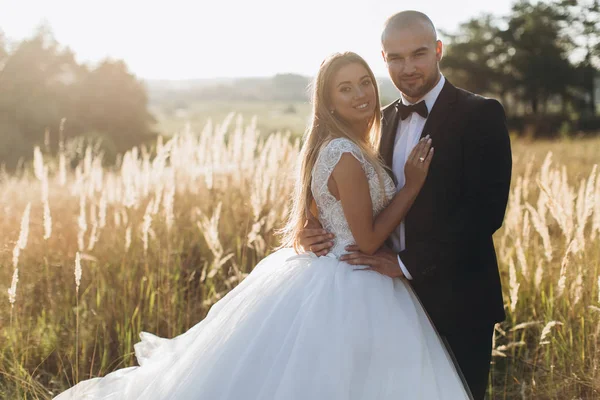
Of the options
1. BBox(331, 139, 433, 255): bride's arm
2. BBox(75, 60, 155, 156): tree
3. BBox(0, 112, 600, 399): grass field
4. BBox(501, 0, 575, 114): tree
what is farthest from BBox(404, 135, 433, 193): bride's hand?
BBox(501, 0, 575, 114): tree

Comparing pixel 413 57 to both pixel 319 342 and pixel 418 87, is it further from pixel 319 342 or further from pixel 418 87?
pixel 319 342

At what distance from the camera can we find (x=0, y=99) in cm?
3022

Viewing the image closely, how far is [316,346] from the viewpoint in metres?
2.46

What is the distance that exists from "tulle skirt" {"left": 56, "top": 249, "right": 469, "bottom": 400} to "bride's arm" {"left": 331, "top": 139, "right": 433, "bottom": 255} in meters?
0.18

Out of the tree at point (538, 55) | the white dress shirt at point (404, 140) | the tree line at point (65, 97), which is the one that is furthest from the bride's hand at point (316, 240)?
the tree at point (538, 55)

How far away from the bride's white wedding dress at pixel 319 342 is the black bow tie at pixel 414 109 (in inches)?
14.9

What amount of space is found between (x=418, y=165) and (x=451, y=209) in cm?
29

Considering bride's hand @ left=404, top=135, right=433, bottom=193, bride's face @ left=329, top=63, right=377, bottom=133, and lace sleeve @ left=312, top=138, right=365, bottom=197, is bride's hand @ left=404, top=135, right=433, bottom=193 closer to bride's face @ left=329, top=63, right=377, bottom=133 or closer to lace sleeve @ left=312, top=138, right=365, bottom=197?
lace sleeve @ left=312, top=138, right=365, bottom=197

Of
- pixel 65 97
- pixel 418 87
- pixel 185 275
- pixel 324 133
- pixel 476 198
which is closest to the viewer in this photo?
pixel 476 198

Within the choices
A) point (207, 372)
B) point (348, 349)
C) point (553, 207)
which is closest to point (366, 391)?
point (348, 349)

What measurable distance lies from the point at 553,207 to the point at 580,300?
24.5 inches

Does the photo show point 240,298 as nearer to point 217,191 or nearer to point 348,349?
point 348,349

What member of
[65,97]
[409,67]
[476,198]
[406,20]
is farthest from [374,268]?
[65,97]

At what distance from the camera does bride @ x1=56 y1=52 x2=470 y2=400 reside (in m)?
2.44
